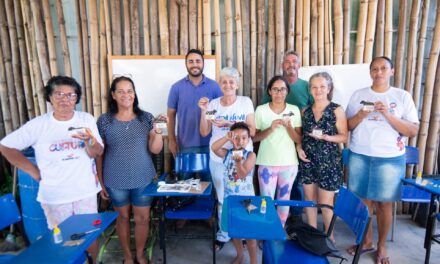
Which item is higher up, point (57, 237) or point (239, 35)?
point (239, 35)

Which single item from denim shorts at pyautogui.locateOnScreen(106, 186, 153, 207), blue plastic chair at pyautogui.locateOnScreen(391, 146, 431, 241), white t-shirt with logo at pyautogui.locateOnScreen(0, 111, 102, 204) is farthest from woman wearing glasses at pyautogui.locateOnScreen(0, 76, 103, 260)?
blue plastic chair at pyautogui.locateOnScreen(391, 146, 431, 241)

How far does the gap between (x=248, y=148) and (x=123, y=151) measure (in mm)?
1279

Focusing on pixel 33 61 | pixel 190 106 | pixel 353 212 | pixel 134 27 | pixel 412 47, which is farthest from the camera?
pixel 33 61

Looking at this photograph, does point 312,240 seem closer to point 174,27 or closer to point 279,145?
point 279,145

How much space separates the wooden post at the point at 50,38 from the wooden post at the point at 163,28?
1698mm

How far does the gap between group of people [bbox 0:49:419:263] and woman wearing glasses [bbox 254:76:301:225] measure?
1cm

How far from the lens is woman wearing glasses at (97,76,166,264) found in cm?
248

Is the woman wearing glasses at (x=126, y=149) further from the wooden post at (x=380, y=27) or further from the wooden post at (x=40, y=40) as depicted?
the wooden post at (x=380, y=27)

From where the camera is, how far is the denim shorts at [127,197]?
2.55m

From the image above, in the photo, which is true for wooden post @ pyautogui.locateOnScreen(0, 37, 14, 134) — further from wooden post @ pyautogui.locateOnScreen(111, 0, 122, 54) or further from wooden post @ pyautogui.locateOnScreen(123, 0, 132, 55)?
wooden post @ pyautogui.locateOnScreen(123, 0, 132, 55)

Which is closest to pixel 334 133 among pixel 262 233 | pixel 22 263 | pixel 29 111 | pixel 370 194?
pixel 370 194

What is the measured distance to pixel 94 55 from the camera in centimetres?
A: 382

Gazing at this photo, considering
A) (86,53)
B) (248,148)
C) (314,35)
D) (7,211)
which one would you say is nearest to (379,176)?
(248,148)

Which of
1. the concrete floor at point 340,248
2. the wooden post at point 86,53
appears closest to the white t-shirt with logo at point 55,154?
the concrete floor at point 340,248
